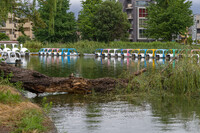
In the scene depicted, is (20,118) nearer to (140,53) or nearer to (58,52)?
(140,53)

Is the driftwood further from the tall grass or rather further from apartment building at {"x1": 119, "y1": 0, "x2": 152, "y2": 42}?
apartment building at {"x1": 119, "y1": 0, "x2": 152, "y2": 42}

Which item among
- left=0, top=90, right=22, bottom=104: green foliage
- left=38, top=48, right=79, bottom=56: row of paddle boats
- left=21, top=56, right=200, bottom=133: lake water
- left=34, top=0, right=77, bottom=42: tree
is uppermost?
left=34, top=0, right=77, bottom=42: tree

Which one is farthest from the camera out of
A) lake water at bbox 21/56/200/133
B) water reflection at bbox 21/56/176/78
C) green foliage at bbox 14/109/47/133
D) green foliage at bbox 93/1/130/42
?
green foliage at bbox 93/1/130/42

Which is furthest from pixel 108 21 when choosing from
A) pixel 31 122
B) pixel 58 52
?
pixel 31 122

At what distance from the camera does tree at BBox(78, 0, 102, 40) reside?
70.9 metres

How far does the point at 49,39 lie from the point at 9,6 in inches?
2537

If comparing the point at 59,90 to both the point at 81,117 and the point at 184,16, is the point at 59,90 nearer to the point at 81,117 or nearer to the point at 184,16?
the point at 81,117

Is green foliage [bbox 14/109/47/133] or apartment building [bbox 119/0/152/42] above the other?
apartment building [bbox 119/0/152/42]

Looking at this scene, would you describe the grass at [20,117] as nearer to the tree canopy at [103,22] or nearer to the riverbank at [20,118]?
the riverbank at [20,118]

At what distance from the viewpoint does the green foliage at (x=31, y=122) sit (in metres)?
5.39

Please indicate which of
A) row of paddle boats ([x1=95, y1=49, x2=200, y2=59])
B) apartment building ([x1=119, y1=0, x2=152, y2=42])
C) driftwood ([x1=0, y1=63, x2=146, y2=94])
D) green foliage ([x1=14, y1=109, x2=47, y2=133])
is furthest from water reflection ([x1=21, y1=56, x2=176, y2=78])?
apartment building ([x1=119, y1=0, x2=152, y2=42])

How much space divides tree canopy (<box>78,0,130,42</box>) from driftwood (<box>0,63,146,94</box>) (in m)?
55.6

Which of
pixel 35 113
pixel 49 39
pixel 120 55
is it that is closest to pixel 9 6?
pixel 35 113

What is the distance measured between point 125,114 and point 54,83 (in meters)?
3.69
